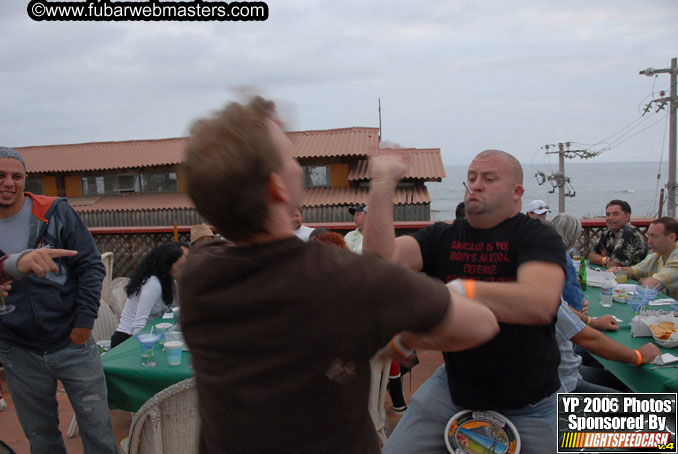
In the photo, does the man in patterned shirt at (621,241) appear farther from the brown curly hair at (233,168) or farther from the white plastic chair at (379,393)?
the brown curly hair at (233,168)

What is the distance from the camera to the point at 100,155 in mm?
22750

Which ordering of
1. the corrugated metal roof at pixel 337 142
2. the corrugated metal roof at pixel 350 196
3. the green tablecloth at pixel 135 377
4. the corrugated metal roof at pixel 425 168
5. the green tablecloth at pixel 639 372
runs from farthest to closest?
the corrugated metal roof at pixel 337 142 < the corrugated metal roof at pixel 425 168 < the corrugated metal roof at pixel 350 196 < the green tablecloth at pixel 135 377 < the green tablecloth at pixel 639 372

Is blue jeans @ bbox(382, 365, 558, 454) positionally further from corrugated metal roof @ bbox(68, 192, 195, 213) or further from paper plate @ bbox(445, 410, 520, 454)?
corrugated metal roof @ bbox(68, 192, 195, 213)

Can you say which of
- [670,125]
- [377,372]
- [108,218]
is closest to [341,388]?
[377,372]

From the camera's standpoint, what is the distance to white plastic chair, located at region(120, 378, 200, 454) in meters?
2.10

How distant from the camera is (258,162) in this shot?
0.77 m

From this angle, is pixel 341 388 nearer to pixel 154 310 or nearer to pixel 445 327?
pixel 445 327

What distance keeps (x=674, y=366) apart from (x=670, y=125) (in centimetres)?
1749

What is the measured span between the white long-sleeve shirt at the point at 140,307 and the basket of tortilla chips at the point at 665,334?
3.67 meters

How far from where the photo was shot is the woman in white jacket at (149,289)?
146 inches

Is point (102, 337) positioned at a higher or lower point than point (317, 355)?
lower

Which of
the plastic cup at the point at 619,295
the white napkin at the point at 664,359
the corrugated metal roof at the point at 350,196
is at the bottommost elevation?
the plastic cup at the point at 619,295

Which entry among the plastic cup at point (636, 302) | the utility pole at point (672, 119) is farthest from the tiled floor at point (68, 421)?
the utility pole at point (672, 119)

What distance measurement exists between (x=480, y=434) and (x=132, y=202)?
890 inches
